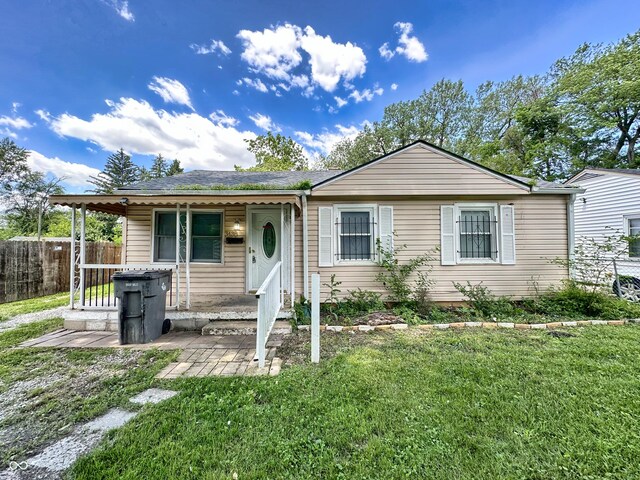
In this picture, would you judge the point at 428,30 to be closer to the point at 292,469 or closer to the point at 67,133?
the point at 292,469

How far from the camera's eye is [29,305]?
21.1 ft

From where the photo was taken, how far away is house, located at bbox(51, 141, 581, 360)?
596 cm

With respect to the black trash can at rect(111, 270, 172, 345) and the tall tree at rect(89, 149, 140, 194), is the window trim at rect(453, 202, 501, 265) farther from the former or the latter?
the tall tree at rect(89, 149, 140, 194)

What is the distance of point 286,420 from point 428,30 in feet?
43.0

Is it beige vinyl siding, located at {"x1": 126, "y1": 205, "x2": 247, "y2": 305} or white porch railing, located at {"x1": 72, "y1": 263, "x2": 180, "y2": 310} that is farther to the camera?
beige vinyl siding, located at {"x1": 126, "y1": 205, "x2": 247, "y2": 305}

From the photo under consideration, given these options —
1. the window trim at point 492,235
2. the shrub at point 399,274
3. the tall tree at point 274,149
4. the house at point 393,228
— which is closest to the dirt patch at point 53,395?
the house at point 393,228

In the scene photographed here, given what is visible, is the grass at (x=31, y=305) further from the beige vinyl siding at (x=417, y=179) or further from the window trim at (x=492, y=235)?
the window trim at (x=492, y=235)

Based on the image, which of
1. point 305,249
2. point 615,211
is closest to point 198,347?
point 305,249

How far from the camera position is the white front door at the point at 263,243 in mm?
6246

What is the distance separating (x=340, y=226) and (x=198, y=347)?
151 inches

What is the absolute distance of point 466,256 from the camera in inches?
241

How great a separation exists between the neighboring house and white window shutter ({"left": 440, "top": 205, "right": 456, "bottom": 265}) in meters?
0.02

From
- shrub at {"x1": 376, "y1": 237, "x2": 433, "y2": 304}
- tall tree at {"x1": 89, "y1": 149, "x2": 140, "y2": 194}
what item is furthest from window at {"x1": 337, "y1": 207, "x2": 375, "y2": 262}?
tall tree at {"x1": 89, "y1": 149, "x2": 140, "y2": 194}

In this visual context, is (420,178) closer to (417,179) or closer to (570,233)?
(417,179)
